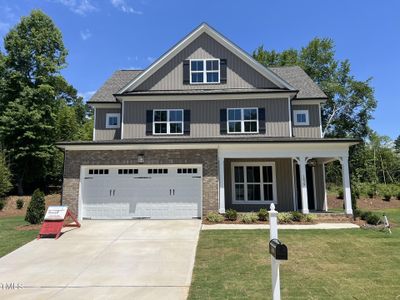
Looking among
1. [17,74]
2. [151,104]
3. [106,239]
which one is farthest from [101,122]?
[17,74]

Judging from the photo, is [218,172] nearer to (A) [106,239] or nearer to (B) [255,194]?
(B) [255,194]

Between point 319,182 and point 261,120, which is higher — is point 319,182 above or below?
below

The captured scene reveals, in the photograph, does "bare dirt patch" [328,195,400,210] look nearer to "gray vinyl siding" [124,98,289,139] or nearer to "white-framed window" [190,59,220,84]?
"gray vinyl siding" [124,98,289,139]

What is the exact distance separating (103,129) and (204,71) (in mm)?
7064

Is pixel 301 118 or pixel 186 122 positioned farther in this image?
pixel 301 118

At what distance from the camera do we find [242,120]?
59.6ft

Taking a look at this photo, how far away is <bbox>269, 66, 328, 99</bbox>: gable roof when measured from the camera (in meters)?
19.5

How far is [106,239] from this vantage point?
11234 mm

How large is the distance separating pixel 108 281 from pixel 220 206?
8.01 metres

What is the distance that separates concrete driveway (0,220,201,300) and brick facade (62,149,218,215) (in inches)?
107

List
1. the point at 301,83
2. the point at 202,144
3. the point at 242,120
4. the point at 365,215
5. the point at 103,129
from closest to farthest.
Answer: the point at 365,215
the point at 202,144
the point at 242,120
the point at 103,129
the point at 301,83

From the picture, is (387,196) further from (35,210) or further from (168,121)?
(35,210)

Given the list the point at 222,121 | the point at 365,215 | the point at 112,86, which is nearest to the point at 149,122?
the point at 222,121

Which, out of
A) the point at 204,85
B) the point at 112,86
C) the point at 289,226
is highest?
the point at 112,86
